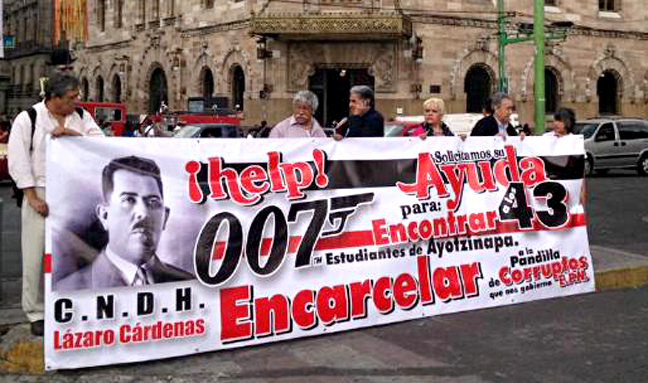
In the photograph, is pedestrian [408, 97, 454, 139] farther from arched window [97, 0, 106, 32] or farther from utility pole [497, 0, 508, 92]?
arched window [97, 0, 106, 32]

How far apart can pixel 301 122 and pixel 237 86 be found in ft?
79.0

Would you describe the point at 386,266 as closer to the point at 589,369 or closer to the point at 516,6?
the point at 589,369

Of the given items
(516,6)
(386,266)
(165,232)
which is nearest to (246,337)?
(165,232)

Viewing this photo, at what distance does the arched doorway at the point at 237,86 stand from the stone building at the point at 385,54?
0.15 ft

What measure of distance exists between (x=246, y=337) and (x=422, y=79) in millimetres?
23385

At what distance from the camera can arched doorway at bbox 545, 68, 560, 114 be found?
31.0 metres

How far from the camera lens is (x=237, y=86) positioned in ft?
99.6

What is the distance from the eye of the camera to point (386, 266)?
592 centimetres

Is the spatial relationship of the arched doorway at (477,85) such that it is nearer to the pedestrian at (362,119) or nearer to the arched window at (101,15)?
the arched window at (101,15)

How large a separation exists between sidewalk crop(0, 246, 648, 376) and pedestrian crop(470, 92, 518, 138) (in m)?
1.76

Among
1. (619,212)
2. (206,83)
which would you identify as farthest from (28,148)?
(206,83)

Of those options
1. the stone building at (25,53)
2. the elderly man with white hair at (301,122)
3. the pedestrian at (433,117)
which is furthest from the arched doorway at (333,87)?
the stone building at (25,53)

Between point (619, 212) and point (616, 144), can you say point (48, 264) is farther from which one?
point (616, 144)

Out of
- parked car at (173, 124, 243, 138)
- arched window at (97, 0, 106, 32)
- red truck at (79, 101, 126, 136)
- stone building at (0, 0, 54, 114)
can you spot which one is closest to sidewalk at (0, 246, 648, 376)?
parked car at (173, 124, 243, 138)
